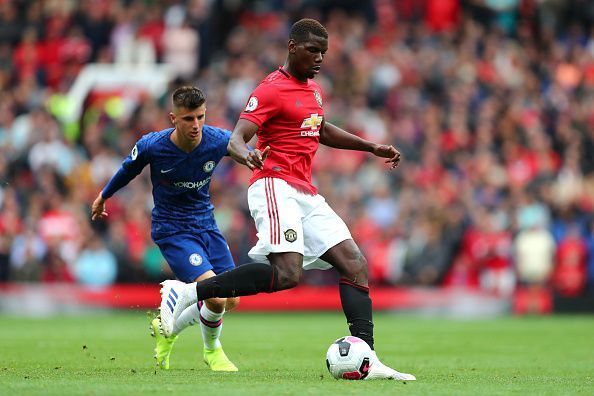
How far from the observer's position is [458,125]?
891 inches

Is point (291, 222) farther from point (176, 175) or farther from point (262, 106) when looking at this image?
point (176, 175)

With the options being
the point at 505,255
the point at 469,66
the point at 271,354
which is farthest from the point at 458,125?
the point at 271,354

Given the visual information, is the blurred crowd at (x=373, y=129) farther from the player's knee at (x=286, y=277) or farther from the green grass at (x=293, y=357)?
the player's knee at (x=286, y=277)

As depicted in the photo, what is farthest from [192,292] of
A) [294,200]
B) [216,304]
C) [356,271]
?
[216,304]

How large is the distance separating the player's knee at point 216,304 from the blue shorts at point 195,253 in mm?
273

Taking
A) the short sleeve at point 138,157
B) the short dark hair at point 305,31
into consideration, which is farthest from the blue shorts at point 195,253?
the short dark hair at point 305,31

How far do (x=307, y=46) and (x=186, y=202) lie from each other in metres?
1.94

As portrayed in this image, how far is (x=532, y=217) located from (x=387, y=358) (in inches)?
365

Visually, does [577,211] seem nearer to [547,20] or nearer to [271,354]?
[547,20]

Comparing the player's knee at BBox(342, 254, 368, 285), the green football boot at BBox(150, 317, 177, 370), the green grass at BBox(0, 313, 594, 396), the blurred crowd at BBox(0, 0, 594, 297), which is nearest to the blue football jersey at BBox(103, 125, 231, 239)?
the green football boot at BBox(150, 317, 177, 370)

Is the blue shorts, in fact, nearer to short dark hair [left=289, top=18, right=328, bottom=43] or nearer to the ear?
the ear

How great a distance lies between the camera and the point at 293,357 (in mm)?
11961

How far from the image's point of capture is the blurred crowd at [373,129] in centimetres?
2042

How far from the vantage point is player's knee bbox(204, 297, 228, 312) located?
10.4 metres
